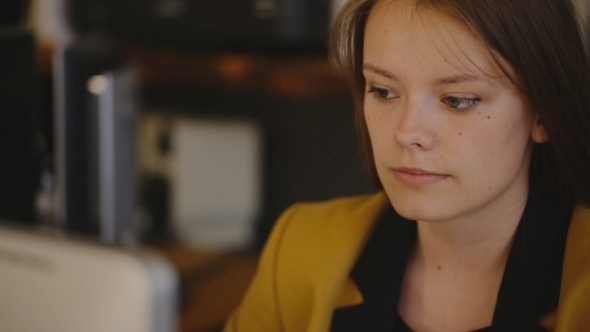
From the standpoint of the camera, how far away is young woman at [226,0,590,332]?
982 millimetres

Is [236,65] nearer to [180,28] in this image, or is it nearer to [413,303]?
[180,28]

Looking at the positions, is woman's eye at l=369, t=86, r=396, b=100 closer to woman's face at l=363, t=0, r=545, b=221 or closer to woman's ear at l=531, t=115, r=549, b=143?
woman's face at l=363, t=0, r=545, b=221


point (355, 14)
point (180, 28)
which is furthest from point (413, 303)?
point (180, 28)

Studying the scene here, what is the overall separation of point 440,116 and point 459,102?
0.03 metres

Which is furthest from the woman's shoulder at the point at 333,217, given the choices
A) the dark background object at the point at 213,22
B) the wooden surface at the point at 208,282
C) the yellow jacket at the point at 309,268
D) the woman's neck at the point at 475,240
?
the dark background object at the point at 213,22

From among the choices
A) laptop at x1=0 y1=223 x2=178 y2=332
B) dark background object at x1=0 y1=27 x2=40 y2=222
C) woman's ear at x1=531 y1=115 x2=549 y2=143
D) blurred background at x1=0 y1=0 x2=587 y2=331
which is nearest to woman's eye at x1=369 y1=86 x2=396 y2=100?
woman's ear at x1=531 y1=115 x2=549 y2=143

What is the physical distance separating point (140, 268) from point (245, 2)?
1735 mm

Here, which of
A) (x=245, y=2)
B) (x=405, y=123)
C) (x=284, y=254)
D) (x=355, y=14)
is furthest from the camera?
(x=245, y=2)

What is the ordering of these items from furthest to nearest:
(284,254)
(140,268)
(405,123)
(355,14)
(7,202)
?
(7,202) < (284,254) < (355,14) < (405,123) < (140,268)

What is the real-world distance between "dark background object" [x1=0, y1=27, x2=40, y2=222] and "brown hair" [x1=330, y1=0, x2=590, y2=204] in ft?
1.99

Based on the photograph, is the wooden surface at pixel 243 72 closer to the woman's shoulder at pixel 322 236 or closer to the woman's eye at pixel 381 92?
the woman's shoulder at pixel 322 236

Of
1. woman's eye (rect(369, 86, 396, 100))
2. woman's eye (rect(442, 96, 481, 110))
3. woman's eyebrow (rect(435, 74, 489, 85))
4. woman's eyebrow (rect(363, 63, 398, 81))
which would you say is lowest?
woman's eye (rect(369, 86, 396, 100))

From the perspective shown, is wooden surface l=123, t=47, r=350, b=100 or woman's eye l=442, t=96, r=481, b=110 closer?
woman's eye l=442, t=96, r=481, b=110

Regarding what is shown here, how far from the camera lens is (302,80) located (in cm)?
244
